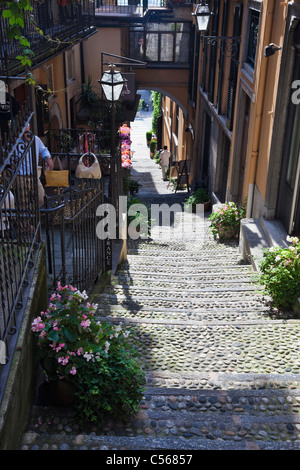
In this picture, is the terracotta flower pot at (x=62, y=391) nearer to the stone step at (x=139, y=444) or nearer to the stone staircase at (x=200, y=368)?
the stone staircase at (x=200, y=368)

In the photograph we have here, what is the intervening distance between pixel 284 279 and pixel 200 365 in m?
1.90

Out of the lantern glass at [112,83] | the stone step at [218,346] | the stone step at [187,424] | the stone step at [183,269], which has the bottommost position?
the stone step at [183,269]

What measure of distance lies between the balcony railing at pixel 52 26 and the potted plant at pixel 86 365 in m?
5.08

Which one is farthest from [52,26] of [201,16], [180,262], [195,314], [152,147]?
[152,147]

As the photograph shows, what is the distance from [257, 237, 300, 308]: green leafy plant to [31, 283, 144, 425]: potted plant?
295 centimetres

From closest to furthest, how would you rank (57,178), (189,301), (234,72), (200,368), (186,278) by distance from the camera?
(200,368) < (189,301) < (186,278) < (57,178) < (234,72)

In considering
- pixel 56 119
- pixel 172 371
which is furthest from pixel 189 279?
pixel 56 119

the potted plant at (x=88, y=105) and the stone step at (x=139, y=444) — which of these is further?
the potted plant at (x=88, y=105)

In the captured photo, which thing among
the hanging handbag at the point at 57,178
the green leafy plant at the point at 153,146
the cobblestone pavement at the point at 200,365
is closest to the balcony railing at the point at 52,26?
the hanging handbag at the point at 57,178

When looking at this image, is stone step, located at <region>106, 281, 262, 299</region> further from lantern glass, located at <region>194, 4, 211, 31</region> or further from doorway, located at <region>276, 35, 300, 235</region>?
lantern glass, located at <region>194, 4, 211, 31</region>

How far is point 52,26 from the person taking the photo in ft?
36.3

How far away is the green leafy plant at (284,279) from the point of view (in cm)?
629

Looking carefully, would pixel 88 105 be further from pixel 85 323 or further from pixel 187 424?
pixel 187 424

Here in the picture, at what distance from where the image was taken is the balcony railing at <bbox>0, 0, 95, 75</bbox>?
8328 mm
